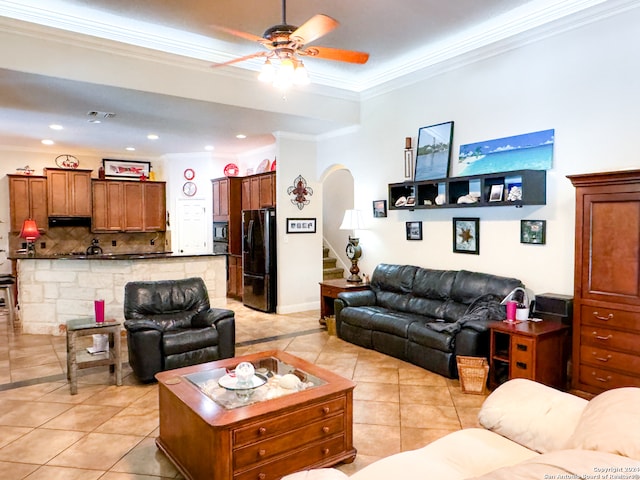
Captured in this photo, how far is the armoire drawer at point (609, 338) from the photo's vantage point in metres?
3.28

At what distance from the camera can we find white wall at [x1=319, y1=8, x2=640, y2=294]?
378 cm

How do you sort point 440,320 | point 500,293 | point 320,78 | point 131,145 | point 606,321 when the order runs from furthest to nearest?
point 131,145
point 320,78
point 440,320
point 500,293
point 606,321

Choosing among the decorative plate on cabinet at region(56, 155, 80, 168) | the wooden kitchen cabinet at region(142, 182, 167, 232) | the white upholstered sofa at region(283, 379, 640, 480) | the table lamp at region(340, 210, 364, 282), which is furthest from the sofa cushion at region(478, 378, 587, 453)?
→ the decorative plate on cabinet at region(56, 155, 80, 168)

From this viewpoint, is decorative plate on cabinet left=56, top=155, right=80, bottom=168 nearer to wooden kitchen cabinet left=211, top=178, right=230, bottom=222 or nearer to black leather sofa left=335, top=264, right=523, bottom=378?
wooden kitchen cabinet left=211, top=178, right=230, bottom=222

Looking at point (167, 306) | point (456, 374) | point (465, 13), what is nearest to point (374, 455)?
point (456, 374)

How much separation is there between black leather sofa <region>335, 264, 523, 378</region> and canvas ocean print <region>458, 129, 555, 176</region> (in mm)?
1133

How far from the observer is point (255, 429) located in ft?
7.62

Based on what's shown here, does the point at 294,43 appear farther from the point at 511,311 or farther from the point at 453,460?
the point at 511,311

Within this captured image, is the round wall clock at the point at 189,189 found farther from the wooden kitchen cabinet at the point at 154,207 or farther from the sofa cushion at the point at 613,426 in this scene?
the sofa cushion at the point at 613,426

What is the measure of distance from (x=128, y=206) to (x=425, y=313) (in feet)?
22.5

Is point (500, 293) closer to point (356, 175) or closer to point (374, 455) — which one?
point (374, 455)

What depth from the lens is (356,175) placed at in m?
6.62

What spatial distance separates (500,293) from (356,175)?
299cm

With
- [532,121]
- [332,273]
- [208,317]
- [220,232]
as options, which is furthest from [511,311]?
[220,232]
